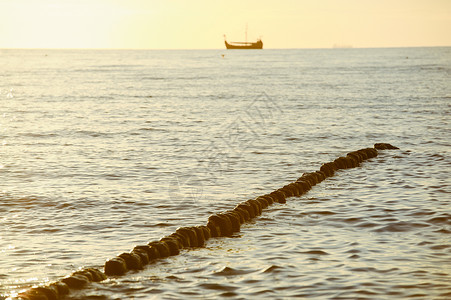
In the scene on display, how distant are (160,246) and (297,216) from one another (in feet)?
18.2

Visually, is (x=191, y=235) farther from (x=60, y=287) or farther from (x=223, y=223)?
(x=60, y=287)

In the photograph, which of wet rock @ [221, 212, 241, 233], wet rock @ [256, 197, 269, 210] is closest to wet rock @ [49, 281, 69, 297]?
wet rock @ [221, 212, 241, 233]

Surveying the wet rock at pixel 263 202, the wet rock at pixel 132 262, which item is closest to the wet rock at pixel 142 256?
the wet rock at pixel 132 262

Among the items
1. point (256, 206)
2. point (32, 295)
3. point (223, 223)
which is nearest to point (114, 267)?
point (32, 295)

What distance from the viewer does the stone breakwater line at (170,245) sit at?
11.9 m

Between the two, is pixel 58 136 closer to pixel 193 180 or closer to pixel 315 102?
pixel 193 180

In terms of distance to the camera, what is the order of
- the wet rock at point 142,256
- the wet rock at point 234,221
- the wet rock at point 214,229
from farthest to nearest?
the wet rock at point 234,221, the wet rock at point 214,229, the wet rock at point 142,256

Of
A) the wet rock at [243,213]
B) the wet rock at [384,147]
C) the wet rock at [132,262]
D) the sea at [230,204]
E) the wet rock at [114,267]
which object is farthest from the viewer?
the wet rock at [384,147]

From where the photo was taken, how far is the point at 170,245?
1484 centimetres

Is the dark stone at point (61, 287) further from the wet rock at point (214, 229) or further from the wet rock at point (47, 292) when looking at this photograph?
the wet rock at point (214, 229)

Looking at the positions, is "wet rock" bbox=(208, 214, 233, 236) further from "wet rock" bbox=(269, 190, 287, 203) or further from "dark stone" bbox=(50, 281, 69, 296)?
"dark stone" bbox=(50, 281, 69, 296)

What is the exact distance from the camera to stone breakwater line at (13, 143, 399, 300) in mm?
11875

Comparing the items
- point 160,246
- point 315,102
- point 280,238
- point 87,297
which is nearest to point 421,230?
point 280,238

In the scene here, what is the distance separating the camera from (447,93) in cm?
7162
